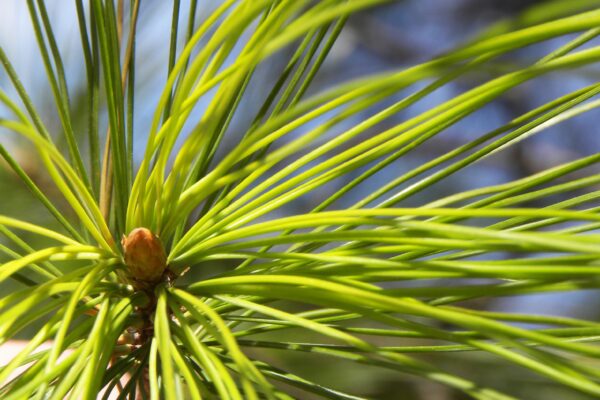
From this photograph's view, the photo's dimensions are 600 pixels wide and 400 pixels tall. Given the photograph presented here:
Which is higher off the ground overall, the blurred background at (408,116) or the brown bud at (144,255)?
the blurred background at (408,116)

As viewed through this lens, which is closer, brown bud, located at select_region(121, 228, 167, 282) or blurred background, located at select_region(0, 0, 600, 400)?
brown bud, located at select_region(121, 228, 167, 282)

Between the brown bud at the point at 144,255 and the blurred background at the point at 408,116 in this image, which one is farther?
the blurred background at the point at 408,116

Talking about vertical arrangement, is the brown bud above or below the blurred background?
below

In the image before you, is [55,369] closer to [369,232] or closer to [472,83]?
[369,232]

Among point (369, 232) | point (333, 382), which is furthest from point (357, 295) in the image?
point (333, 382)
